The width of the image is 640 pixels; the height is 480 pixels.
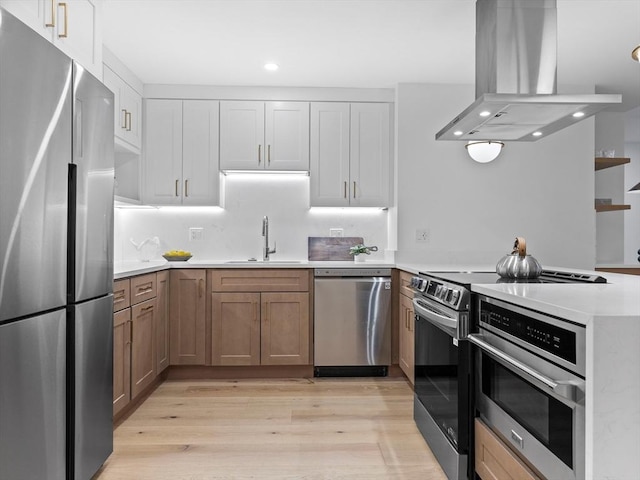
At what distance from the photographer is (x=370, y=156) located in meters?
4.00

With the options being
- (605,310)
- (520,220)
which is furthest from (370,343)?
(605,310)

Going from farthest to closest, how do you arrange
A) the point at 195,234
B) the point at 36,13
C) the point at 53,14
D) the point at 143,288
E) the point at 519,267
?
the point at 195,234
the point at 143,288
the point at 519,267
the point at 53,14
the point at 36,13

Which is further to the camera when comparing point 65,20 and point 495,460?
point 65,20

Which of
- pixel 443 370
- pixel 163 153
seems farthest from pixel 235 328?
pixel 443 370

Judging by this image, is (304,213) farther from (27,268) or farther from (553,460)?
(553,460)

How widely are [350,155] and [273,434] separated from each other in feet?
7.85

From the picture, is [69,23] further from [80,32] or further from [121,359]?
[121,359]

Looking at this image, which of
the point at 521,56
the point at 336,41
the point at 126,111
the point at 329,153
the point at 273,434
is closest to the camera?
the point at 521,56

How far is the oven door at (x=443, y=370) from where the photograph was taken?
191 centimetres

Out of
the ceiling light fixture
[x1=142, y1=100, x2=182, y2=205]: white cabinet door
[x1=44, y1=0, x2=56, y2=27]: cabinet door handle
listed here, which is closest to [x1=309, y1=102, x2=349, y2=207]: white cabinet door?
the ceiling light fixture

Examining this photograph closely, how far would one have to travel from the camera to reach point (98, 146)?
1.95m

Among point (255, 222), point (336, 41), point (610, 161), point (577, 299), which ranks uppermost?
point (336, 41)

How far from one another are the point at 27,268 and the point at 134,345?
145cm

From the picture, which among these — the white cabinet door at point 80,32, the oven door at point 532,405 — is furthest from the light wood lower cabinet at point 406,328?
the white cabinet door at point 80,32
